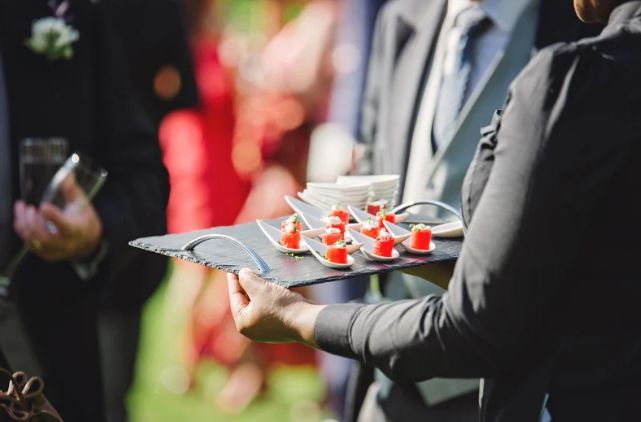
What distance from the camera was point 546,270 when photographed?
1.20 metres

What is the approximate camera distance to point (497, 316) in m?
1.21

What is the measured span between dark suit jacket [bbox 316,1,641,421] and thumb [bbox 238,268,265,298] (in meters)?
0.11

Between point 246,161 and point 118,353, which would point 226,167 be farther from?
point 118,353

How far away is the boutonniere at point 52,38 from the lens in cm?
240

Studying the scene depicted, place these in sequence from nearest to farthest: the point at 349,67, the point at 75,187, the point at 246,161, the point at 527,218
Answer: the point at 527,218 → the point at 75,187 → the point at 349,67 → the point at 246,161

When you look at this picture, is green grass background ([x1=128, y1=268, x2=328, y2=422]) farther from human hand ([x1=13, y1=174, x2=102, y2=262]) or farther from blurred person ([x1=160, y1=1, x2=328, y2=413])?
human hand ([x1=13, y1=174, x2=102, y2=262])

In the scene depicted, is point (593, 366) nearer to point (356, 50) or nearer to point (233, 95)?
point (356, 50)

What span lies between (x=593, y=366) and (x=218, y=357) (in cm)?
318

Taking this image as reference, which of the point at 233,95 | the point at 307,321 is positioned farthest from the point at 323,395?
the point at 307,321

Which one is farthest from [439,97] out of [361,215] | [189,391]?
[189,391]

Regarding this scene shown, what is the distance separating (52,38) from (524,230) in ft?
5.36

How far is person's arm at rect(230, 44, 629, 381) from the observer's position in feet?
3.81

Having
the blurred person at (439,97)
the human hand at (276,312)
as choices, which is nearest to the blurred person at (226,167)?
the blurred person at (439,97)

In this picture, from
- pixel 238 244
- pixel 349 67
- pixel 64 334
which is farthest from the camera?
pixel 349 67
